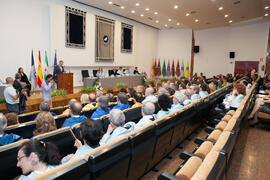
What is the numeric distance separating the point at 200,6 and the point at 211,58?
264 inches

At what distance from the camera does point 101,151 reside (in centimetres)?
131

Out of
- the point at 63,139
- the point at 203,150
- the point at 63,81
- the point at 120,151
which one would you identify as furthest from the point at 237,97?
the point at 63,81

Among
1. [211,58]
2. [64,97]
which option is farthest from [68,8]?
[211,58]

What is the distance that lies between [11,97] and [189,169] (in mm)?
4562

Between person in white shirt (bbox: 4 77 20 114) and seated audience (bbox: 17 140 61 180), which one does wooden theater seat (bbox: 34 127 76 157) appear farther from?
person in white shirt (bbox: 4 77 20 114)

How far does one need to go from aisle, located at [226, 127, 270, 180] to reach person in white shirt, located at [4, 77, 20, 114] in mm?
4620

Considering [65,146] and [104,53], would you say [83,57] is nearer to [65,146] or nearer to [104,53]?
[104,53]

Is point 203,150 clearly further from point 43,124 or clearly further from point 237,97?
point 237,97

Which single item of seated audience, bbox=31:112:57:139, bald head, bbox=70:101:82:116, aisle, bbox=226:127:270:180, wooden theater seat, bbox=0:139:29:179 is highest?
bald head, bbox=70:101:82:116

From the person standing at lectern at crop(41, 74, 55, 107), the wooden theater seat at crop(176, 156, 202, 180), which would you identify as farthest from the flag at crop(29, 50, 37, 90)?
the wooden theater seat at crop(176, 156, 202, 180)

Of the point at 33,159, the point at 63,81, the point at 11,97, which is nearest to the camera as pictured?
the point at 33,159

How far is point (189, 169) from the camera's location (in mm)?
1382

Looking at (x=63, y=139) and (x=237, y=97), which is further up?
(x=237, y=97)

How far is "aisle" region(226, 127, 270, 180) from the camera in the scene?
242cm
